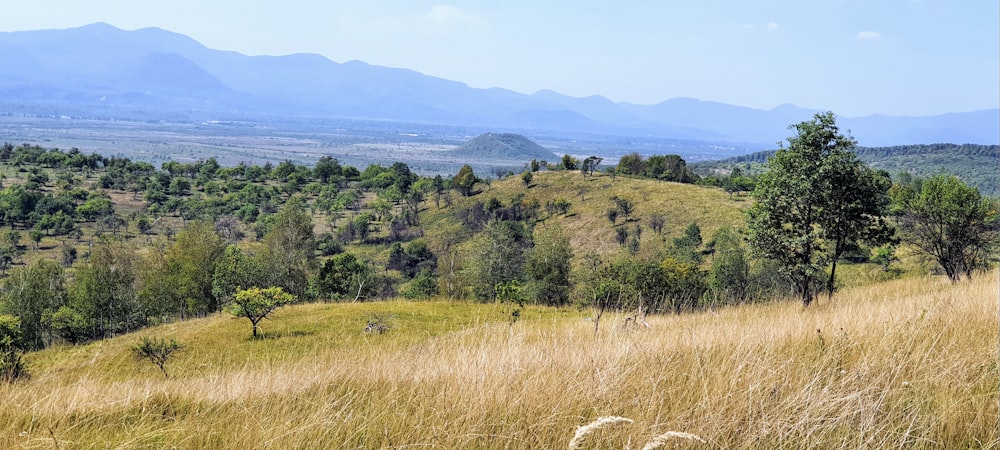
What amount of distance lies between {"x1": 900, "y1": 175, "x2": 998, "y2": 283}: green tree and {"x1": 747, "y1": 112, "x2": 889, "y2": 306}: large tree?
6460mm

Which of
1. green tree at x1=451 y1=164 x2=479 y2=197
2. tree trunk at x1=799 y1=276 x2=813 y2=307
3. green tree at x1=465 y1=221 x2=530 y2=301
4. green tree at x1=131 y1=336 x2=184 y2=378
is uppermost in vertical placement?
tree trunk at x1=799 y1=276 x2=813 y2=307

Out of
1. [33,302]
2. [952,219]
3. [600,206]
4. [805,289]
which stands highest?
[952,219]

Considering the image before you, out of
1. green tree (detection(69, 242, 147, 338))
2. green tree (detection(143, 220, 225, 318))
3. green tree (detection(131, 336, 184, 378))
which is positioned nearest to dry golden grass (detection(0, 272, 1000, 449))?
green tree (detection(131, 336, 184, 378))

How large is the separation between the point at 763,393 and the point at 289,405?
301cm

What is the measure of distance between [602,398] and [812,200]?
48.6 feet

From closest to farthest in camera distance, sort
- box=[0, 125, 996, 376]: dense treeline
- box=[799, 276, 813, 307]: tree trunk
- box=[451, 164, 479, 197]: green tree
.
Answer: box=[799, 276, 813, 307]: tree trunk
box=[0, 125, 996, 376]: dense treeline
box=[451, 164, 479, 197]: green tree

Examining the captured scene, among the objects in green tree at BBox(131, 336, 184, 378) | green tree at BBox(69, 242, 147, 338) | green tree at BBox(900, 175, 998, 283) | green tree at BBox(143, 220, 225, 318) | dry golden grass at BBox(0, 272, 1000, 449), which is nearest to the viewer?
dry golden grass at BBox(0, 272, 1000, 449)

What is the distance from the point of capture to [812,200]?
15727 mm

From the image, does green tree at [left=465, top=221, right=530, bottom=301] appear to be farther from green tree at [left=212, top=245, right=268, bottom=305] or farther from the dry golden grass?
the dry golden grass

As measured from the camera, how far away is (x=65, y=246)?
91938mm

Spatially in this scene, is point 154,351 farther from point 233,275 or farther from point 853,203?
point 233,275

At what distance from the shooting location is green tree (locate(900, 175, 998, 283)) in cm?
2042

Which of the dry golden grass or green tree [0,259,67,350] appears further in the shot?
green tree [0,259,67,350]

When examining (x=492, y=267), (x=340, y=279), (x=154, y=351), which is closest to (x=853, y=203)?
(x=154, y=351)
